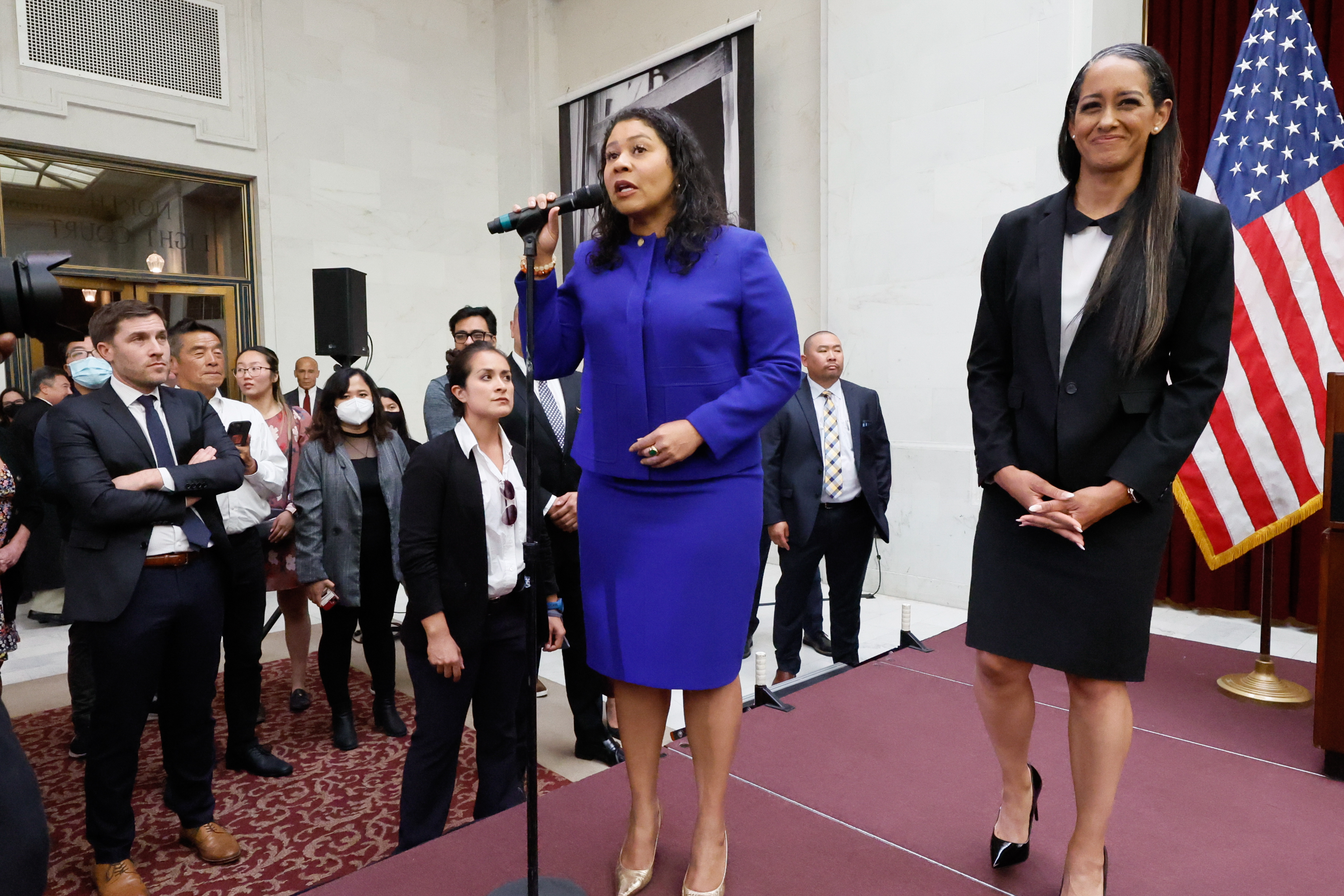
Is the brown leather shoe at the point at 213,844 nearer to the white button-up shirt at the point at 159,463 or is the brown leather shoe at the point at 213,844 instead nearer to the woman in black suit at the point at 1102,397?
the white button-up shirt at the point at 159,463

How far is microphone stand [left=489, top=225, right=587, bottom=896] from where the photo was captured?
1570 millimetres

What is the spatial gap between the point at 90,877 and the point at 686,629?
6.71 ft

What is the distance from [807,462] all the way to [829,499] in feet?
0.73

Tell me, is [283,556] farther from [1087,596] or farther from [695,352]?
[1087,596]

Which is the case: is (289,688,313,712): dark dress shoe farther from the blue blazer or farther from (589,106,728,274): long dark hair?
(589,106,728,274): long dark hair

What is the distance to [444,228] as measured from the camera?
8.99m

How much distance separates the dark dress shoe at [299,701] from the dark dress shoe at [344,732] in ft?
1.26

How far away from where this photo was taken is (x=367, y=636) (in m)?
3.53

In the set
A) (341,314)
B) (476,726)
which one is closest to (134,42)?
(341,314)

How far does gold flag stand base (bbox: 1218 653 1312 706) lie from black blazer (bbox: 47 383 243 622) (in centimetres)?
347

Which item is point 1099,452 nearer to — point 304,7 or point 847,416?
point 847,416

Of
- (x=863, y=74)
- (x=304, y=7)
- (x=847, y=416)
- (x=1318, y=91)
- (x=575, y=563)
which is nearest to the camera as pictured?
(x=575, y=563)

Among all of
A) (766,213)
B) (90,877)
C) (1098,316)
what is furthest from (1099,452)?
(766,213)

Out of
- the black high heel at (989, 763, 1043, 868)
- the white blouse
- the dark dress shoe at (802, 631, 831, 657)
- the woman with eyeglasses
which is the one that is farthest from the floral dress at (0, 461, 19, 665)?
the dark dress shoe at (802, 631, 831, 657)
